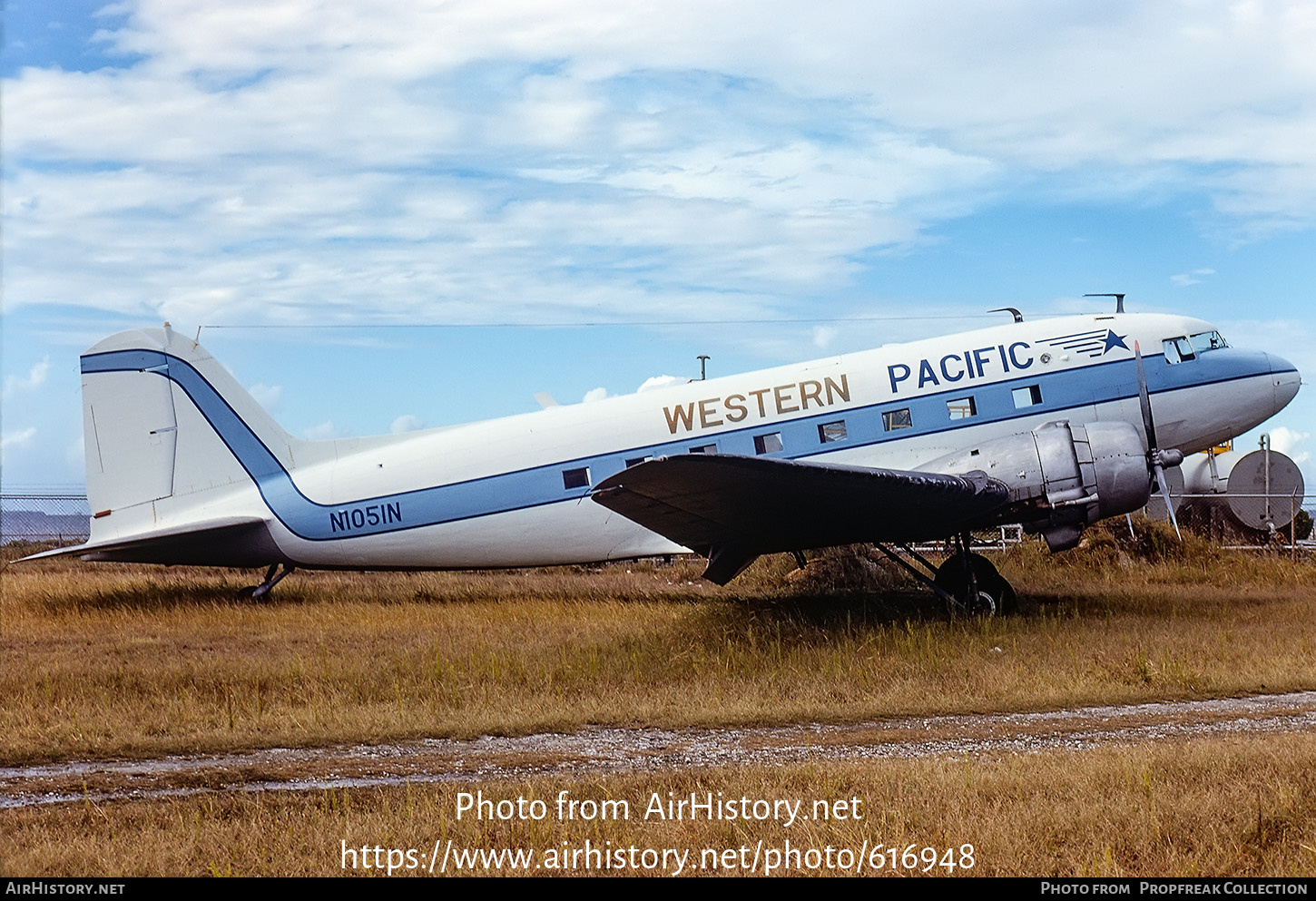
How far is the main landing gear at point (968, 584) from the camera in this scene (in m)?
15.1

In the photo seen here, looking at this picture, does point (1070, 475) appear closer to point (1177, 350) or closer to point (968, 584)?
point (968, 584)

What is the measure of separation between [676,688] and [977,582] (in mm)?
6620

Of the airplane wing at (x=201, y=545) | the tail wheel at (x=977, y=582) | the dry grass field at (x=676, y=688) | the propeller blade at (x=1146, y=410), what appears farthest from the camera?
the airplane wing at (x=201, y=545)

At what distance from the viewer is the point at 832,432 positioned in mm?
15320

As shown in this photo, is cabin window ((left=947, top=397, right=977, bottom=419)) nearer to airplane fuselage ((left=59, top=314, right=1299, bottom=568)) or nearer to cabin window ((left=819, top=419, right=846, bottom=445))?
airplane fuselage ((left=59, top=314, right=1299, bottom=568))

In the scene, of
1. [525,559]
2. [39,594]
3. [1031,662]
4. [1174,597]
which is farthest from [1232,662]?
[39,594]

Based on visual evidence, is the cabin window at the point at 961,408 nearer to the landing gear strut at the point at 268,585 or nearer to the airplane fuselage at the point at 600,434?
the airplane fuselage at the point at 600,434

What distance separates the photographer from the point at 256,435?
57.1ft

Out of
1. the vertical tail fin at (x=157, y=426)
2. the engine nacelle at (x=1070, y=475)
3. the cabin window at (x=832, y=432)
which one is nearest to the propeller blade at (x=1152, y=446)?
the engine nacelle at (x=1070, y=475)

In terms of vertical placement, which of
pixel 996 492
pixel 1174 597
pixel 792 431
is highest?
pixel 792 431

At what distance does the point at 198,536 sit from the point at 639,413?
7328 millimetres

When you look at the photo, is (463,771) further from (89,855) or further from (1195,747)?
(1195,747)

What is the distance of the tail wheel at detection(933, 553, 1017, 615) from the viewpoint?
1546cm

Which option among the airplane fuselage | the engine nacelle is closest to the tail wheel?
the engine nacelle
